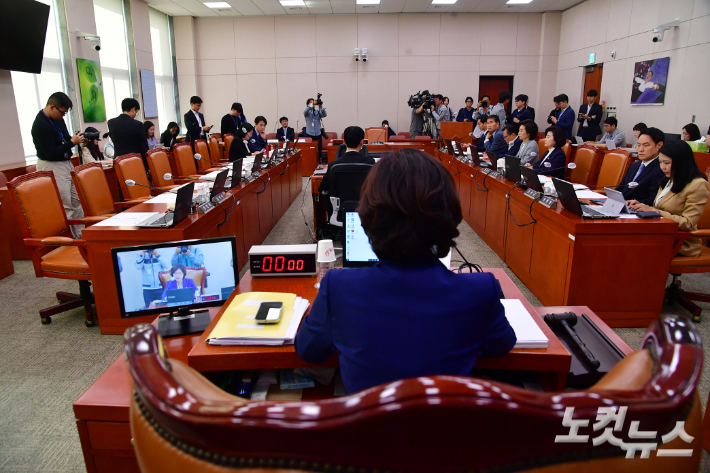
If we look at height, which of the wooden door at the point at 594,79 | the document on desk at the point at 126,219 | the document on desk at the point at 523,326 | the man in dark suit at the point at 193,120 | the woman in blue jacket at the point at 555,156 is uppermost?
the wooden door at the point at 594,79

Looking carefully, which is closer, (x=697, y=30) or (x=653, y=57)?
(x=697, y=30)

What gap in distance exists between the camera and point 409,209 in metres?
0.99

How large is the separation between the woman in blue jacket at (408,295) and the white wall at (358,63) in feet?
35.8

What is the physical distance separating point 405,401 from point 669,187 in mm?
3426

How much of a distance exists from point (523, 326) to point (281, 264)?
0.99 m

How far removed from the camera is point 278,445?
1.42ft

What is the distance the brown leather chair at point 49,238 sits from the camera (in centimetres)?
284

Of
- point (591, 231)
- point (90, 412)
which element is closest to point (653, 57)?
point (591, 231)

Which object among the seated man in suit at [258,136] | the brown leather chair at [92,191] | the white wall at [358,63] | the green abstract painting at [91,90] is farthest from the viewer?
the white wall at [358,63]

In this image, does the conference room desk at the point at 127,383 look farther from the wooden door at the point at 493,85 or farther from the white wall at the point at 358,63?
the wooden door at the point at 493,85

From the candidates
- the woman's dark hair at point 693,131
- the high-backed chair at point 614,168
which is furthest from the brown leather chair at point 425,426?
the woman's dark hair at point 693,131

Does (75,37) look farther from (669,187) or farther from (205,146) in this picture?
(669,187)

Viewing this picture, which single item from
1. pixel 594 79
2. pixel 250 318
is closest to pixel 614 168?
pixel 250 318

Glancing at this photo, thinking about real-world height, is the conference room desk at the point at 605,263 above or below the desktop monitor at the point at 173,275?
below
